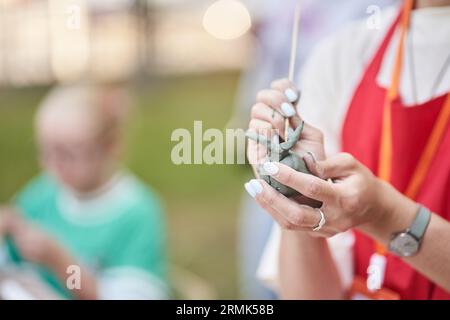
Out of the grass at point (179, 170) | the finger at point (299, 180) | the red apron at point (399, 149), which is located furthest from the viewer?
the grass at point (179, 170)

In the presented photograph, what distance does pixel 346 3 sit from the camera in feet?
3.54

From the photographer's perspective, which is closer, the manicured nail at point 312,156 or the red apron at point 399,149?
the manicured nail at point 312,156

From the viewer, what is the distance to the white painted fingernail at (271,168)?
0.59m

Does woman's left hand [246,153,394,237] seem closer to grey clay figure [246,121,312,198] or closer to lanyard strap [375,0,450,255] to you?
grey clay figure [246,121,312,198]

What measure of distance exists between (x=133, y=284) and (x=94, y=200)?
18cm

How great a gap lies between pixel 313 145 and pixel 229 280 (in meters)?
0.74

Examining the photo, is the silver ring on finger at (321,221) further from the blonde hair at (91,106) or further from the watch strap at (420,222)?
the blonde hair at (91,106)

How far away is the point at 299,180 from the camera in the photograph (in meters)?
0.59

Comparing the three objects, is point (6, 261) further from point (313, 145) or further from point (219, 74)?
point (313, 145)

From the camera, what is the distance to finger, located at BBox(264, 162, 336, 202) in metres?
0.59

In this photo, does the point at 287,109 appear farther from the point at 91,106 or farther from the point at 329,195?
the point at 91,106

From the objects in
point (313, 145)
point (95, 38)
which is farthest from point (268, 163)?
point (95, 38)

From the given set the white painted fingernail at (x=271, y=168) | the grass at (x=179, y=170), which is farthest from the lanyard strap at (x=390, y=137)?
the grass at (x=179, y=170)

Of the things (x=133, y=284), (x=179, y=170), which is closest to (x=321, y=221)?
(x=179, y=170)
